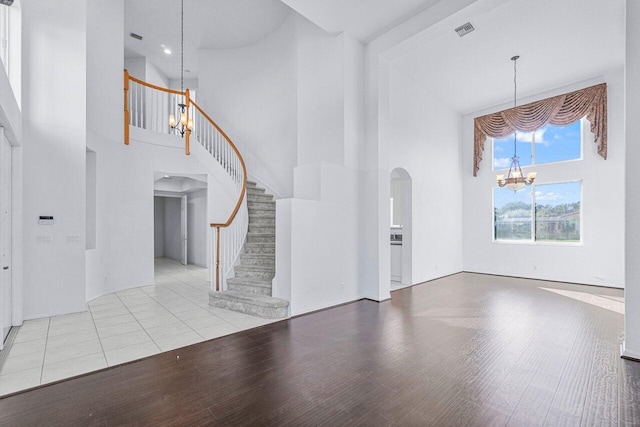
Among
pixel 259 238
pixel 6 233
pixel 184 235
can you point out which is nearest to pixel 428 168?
pixel 259 238

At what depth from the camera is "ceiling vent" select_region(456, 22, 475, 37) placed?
4.63 metres

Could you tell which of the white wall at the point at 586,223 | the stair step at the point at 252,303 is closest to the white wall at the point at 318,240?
the stair step at the point at 252,303

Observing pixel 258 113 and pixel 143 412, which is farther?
pixel 258 113

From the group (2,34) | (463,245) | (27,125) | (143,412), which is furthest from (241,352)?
(463,245)

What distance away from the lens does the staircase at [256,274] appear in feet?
14.1

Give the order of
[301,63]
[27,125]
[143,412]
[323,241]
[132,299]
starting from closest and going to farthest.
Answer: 1. [143,412]
2. [27,125]
3. [323,241]
4. [132,299]
5. [301,63]

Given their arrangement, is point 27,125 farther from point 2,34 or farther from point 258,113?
point 258,113

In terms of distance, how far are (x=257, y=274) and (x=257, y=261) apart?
1.00 feet

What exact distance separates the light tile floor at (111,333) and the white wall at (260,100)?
337 centimetres

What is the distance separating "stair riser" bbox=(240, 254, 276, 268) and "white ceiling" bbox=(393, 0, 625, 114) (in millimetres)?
4475

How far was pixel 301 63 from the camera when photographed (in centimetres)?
588

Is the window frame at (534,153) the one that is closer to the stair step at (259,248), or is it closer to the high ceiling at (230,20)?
the high ceiling at (230,20)

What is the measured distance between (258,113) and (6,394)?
261 inches

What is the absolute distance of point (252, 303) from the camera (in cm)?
435
